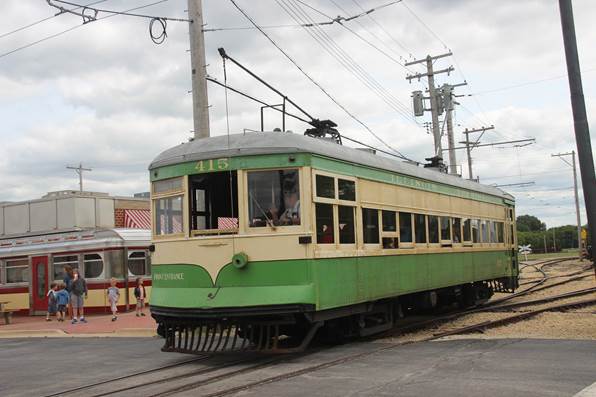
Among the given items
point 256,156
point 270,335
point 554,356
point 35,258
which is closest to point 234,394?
point 270,335

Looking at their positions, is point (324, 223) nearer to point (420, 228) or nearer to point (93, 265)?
point (420, 228)

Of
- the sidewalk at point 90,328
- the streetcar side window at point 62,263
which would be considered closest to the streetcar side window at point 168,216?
the sidewalk at point 90,328

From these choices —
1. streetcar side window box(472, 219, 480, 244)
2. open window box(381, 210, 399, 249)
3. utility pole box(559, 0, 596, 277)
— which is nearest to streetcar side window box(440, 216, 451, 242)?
streetcar side window box(472, 219, 480, 244)

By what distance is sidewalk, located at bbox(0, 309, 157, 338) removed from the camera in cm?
1523

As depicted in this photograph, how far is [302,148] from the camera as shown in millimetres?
9391

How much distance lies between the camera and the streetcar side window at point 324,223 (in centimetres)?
948

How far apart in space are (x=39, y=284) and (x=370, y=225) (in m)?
16.1

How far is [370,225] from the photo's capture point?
10844 millimetres

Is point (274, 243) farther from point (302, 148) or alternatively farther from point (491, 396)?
point (491, 396)

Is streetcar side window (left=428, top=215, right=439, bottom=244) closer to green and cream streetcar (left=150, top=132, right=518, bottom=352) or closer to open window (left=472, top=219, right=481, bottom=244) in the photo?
green and cream streetcar (left=150, top=132, right=518, bottom=352)

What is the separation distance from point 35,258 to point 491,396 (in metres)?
19.6

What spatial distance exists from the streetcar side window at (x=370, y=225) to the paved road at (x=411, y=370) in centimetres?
166

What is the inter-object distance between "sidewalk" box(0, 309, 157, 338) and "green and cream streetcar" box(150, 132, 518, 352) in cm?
514

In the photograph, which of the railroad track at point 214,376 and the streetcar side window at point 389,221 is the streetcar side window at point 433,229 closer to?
the streetcar side window at point 389,221
